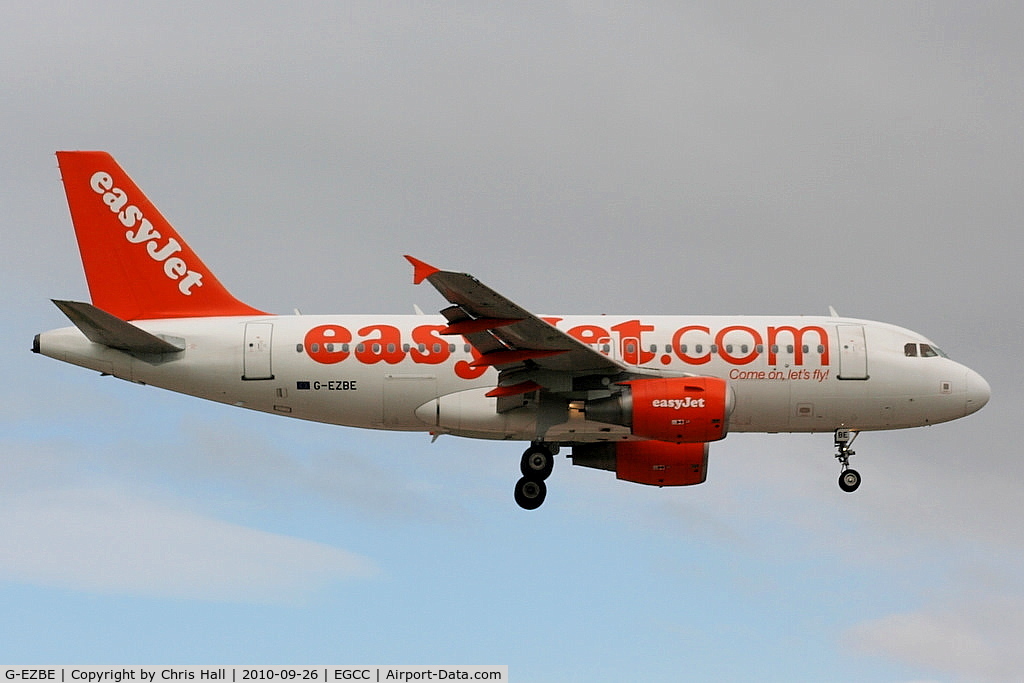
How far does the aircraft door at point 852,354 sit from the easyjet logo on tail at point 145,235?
16.9 metres

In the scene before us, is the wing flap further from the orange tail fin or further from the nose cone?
the nose cone

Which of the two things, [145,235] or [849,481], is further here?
[145,235]

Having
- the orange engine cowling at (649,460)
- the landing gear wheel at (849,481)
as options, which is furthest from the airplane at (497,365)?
the orange engine cowling at (649,460)

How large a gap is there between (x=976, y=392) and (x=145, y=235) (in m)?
22.6

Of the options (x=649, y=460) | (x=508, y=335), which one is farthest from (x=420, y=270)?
(x=649, y=460)

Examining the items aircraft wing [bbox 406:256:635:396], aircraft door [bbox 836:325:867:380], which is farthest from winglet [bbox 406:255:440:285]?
aircraft door [bbox 836:325:867:380]

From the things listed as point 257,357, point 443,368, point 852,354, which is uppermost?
point 852,354

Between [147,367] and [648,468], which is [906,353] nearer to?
[648,468]

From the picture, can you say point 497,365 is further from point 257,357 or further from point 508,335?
point 257,357

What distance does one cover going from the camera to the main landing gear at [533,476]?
1555 inches

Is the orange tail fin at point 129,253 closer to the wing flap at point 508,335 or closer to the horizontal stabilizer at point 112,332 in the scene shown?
the horizontal stabilizer at point 112,332

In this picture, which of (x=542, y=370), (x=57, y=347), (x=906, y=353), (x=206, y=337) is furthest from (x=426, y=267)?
(x=906, y=353)

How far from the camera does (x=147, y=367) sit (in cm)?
3962

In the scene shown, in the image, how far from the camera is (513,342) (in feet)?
122
